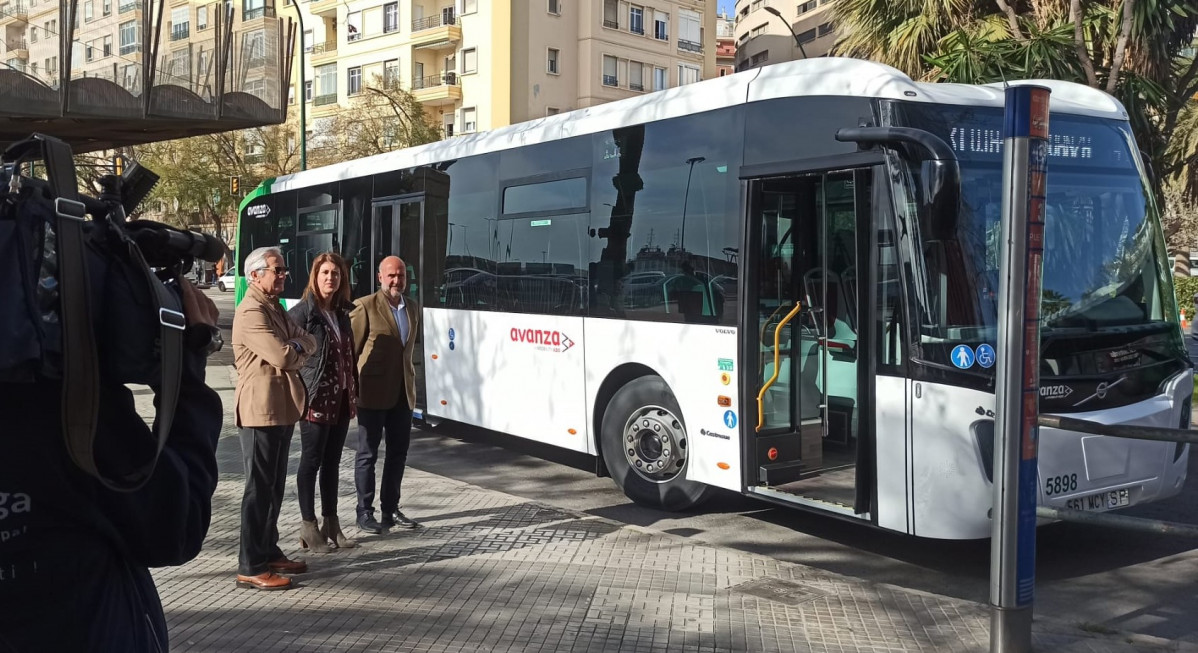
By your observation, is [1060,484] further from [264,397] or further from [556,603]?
[264,397]

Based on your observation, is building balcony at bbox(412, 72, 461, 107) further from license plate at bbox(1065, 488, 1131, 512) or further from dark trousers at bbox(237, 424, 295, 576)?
license plate at bbox(1065, 488, 1131, 512)

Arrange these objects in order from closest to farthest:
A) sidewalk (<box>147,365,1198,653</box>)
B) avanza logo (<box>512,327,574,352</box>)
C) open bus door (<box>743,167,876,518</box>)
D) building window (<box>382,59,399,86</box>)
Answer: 1. sidewalk (<box>147,365,1198,653</box>)
2. open bus door (<box>743,167,876,518</box>)
3. avanza logo (<box>512,327,574,352</box>)
4. building window (<box>382,59,399,86</box>)

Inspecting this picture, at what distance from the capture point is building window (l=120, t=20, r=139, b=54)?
1445cm

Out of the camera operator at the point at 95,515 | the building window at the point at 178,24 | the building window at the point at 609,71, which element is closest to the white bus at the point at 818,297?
the camera operator at the point at 95,515

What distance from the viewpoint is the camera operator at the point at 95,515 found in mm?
1935

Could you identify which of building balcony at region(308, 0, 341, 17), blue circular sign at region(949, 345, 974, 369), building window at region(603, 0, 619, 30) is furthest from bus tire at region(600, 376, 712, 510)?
building balcony at region(308, 0, 341, 17)

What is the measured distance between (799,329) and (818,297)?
0.27 m

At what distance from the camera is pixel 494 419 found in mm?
10102

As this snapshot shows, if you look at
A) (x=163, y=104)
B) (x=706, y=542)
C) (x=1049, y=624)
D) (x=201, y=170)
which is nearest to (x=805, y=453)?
(x=706, y=542)

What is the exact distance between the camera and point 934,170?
6051 mm

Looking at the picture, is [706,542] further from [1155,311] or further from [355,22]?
[355,22]

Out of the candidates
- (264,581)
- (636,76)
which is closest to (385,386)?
(264,581)

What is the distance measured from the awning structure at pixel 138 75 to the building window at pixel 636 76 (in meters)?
39.8

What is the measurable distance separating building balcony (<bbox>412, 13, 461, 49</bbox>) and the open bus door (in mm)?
48727
